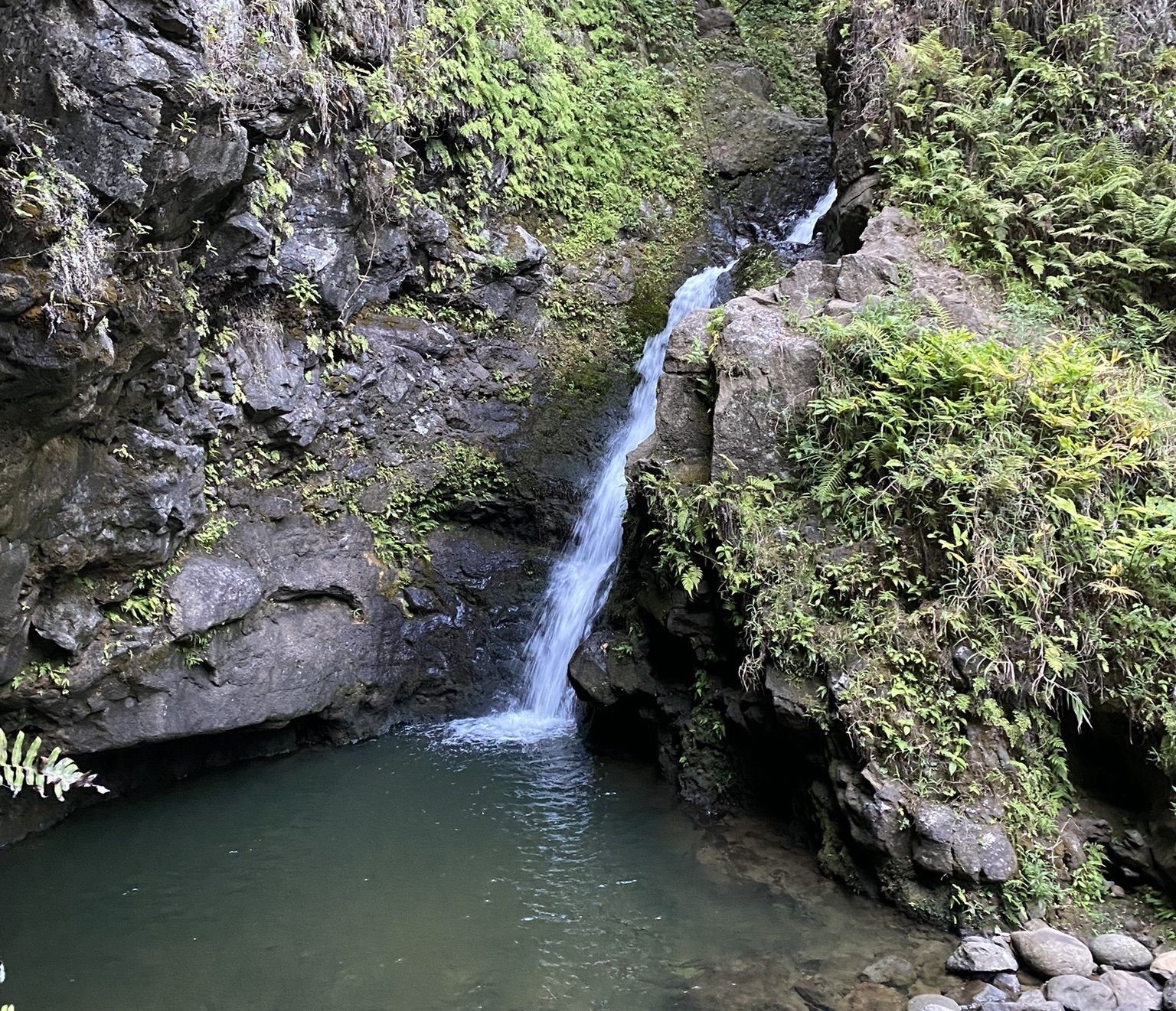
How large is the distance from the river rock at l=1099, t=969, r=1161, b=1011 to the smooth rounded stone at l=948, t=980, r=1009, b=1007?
545 mm

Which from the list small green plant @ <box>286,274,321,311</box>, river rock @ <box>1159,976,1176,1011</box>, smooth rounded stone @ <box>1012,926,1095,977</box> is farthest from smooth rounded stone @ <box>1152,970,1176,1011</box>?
small green plant @ <box>286,274,321,311</box>

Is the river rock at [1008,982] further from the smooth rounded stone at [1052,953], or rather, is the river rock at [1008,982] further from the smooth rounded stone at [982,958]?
the smooth rounded stone at [1052,953]

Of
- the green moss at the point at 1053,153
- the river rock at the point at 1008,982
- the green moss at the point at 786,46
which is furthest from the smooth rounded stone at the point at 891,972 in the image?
the green moss at the point at 786,46

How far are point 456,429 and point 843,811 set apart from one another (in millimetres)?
6089

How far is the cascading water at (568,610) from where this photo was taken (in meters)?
8.94

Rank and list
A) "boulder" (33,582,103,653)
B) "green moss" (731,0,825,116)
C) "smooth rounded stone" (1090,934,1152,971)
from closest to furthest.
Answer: "smooth rounded stone" (1090,934,1152,971)
"boulder" (33,582,103,653)
"green moss" (731,0,825,116)

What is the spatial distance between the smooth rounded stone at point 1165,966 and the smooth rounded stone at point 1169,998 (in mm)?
79

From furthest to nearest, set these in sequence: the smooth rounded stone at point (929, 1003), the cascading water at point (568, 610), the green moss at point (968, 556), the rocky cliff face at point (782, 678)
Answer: the cascading water at point (568, 610) → the green moss at point (968, 556) → the rocky cliff face at point (782, 678) → the smooth rounded stone at point (929, 1003)

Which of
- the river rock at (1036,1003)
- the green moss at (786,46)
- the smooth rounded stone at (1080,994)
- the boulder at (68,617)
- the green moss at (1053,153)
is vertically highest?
the green moss at (786,46)

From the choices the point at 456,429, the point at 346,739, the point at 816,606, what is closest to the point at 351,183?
the point at 456,429

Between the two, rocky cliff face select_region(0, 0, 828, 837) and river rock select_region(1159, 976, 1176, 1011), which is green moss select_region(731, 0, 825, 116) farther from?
river rock select_region(1159, 976, 1176, 1011)

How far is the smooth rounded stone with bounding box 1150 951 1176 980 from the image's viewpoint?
4.68 m

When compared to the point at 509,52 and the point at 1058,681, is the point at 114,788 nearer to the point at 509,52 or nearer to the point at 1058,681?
the point at 1058,681

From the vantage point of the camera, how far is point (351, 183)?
8.80 meters
